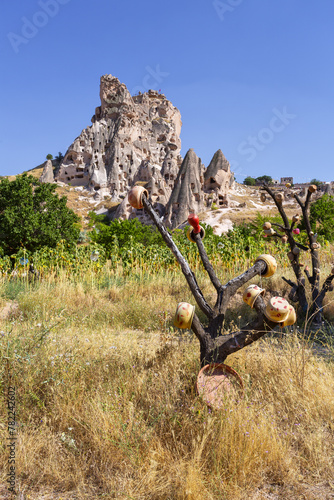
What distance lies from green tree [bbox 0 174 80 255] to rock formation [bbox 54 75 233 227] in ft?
71.7

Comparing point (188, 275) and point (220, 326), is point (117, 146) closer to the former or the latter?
point (188, 275)

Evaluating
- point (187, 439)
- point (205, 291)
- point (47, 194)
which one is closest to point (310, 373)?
point (187, 439)

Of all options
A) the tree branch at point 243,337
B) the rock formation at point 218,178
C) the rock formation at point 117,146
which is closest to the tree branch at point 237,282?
the tree branch at point 243,337

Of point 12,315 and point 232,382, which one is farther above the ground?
point 232,382

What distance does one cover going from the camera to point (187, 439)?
1827mm

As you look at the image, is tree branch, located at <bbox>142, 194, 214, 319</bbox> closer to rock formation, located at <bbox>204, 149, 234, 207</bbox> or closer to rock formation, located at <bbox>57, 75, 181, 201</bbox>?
rock formation, located at <bbox>204, 149, 234, 207</bbox>

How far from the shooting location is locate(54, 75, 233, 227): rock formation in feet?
117

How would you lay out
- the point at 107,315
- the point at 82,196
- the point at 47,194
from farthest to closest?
the point at 82,196 < the point at 47,194 < the point at 107,315

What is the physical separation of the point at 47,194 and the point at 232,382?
39.5 feet

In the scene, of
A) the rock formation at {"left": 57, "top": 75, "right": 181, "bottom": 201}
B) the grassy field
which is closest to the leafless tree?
the grassy field

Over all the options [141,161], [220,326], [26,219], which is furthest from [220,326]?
[141,161]

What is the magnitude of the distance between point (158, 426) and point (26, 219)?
11.1 metres

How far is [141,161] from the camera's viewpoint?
56281mm

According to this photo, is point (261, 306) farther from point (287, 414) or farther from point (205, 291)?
point (205, 291)
